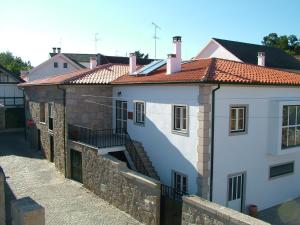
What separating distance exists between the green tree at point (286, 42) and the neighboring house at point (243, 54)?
2026 cm

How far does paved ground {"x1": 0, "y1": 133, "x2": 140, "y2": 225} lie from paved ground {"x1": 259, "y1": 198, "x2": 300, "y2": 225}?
5735mm

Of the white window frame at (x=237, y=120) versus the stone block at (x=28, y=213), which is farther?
the white window frame at (x=237, y=120)

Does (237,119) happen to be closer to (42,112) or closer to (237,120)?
(237,120)

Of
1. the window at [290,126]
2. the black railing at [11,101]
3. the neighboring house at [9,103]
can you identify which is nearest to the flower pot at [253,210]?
the window at [290,126]

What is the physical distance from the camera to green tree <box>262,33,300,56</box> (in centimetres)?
5531

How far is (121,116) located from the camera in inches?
720

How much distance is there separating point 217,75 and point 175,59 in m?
2.84

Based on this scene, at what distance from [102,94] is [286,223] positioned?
1073 cm

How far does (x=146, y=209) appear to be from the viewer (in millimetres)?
12242

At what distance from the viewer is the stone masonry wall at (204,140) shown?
1263 cm

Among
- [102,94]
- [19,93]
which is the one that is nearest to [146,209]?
[102,94]

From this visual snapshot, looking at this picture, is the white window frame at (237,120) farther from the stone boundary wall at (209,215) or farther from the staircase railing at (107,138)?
the staircase railing at (107,138)

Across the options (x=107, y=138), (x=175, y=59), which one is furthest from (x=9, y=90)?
(x=175, y=59)

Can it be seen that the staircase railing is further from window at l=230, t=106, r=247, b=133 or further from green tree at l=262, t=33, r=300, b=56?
green tree at l=262, t=33, r=300, b=56
